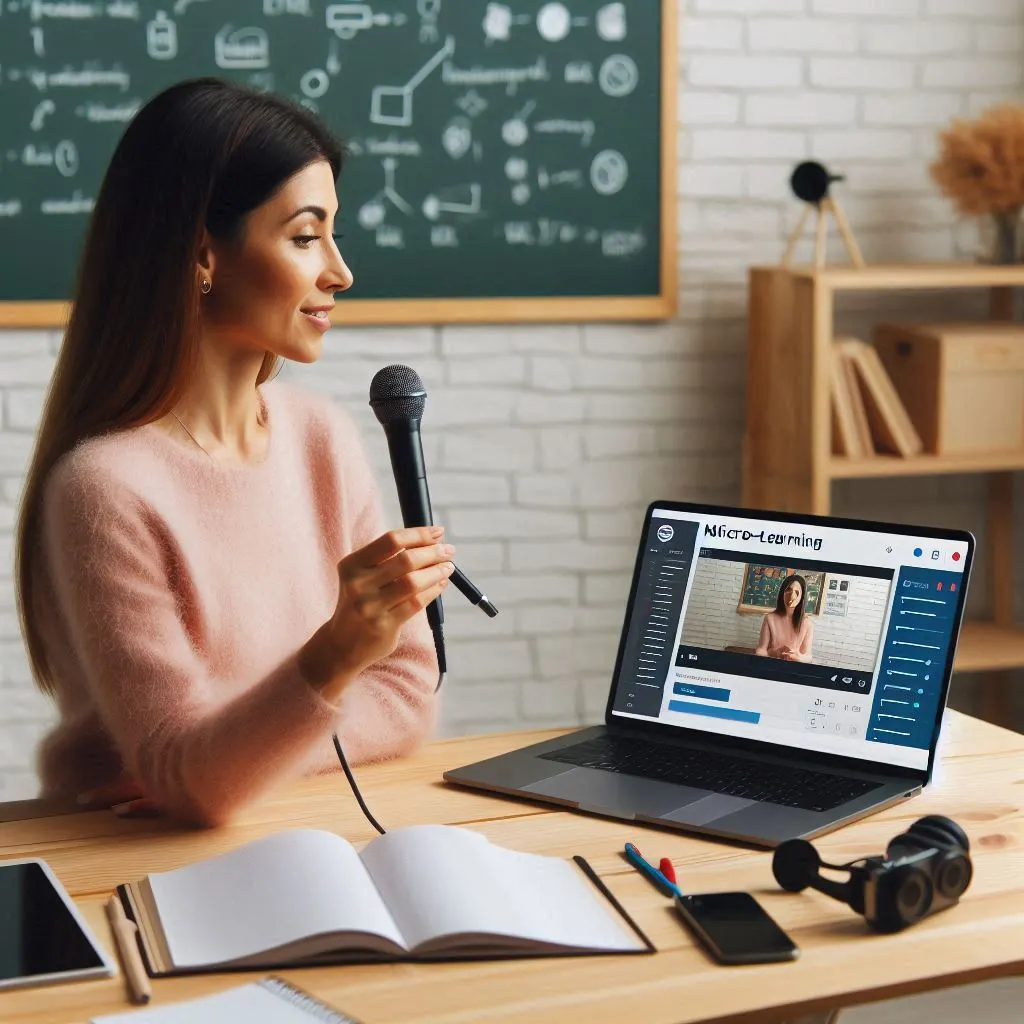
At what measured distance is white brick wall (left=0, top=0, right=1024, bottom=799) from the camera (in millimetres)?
3273

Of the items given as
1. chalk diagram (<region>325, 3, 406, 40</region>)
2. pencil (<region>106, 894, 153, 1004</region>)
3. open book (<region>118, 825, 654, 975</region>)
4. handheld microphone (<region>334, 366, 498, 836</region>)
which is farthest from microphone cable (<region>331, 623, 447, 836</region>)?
chalk diagram (<region>325, 3, 406, 40</region>)

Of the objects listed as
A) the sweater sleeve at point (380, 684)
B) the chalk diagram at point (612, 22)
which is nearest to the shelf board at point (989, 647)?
the chalk diagram at point (612, 22)

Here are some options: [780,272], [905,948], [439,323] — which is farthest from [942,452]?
[905,948]

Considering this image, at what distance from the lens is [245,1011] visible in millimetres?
975

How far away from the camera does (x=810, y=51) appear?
337cm

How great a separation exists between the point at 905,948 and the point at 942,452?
2.23 m

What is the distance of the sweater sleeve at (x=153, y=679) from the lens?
1.34 meters

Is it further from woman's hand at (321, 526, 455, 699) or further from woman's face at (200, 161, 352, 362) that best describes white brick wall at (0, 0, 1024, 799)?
woman's hand at (321, 526, 455, 699)

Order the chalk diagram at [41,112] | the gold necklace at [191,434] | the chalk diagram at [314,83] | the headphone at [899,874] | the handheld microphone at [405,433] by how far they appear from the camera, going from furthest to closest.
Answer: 1. the chalk diagram at [314,83]
2. the chalk diagram at [41,112]
3. the gold necklace at [191,434]
4. the handheld microphone at [405,433]
5. the headphone at [899,874]

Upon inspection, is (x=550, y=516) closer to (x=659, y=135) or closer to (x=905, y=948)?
(x=659, y=135)

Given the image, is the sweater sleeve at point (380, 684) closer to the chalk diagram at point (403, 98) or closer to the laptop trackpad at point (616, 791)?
the laptop trackpad at point (616, 791)

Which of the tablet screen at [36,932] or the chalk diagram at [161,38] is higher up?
the chalk diagram at [161,38]

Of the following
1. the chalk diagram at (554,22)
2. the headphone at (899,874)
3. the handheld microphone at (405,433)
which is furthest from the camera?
the chalk diagram at (554,22)

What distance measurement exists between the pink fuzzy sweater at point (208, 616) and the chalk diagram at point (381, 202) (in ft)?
4.47
